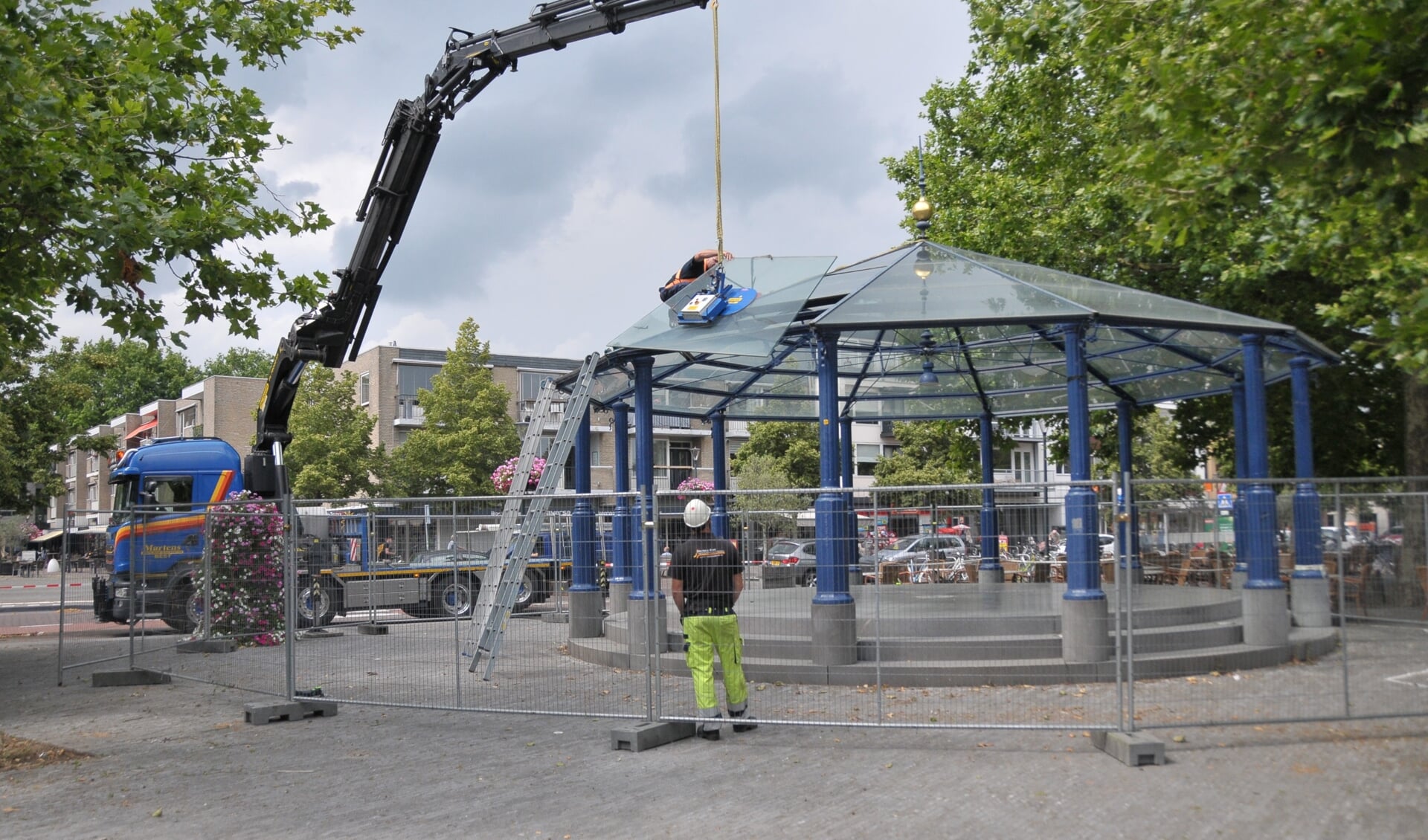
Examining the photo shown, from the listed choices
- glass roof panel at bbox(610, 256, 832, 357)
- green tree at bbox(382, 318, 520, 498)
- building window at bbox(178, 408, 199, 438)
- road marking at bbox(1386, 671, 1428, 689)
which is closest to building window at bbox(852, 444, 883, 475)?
green tree at bbox(382, 318, 520, 498)

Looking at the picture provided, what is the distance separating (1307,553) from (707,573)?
5.58 metres

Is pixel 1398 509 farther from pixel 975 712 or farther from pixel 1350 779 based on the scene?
pixel 975 712

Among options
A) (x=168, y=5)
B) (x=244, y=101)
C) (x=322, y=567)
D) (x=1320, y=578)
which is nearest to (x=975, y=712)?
(x=1320, y=578)

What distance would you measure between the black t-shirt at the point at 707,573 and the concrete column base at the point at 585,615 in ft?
12.1

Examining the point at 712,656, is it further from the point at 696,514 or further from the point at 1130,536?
the point at 1130,536

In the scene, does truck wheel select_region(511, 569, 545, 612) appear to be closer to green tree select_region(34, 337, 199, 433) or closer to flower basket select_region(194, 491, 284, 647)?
flower basket select_region(194, 491, 284, 647)

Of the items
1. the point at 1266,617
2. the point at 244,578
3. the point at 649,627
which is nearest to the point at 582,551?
the point at 244,578

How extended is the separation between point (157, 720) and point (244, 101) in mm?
6563

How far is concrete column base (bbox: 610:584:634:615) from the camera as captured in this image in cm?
1451

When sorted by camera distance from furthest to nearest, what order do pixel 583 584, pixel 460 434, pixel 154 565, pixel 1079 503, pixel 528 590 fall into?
1. pixel 460 434
2. pixel 154 565
3. pixel 583 584
4. pixel 528 590
5. pixel 1079 503

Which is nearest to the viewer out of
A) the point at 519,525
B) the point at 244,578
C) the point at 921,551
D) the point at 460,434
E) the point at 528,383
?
the point at 921,551

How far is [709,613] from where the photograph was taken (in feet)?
28.7

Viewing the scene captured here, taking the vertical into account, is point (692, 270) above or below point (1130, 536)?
above

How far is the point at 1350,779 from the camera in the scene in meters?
7.15
